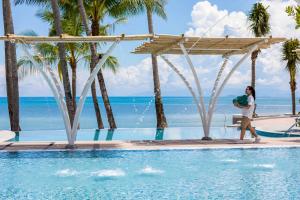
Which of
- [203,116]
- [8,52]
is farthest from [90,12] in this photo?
[203,116]

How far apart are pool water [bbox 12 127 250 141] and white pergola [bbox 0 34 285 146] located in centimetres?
275

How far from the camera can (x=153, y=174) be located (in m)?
9.83

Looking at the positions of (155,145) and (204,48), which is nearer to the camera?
(155,145)

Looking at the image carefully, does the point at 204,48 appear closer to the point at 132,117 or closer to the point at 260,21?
the point at 260,21

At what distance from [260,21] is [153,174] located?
2256 centimetres

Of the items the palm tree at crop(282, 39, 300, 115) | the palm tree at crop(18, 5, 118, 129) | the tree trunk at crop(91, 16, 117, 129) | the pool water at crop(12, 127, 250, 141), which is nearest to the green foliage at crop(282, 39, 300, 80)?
the palm tree at crop(282, 39, 300, 115)

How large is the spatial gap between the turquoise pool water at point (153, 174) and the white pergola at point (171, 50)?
5.24 ft

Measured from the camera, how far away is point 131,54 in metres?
16.5

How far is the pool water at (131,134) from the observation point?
16875 millimetres

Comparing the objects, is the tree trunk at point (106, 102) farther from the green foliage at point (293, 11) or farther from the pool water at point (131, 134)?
the green foliage at point (293, 11)

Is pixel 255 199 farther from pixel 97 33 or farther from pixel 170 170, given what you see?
pixel 97 33

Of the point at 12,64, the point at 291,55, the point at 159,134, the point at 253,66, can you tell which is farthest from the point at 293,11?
the point at 291,55

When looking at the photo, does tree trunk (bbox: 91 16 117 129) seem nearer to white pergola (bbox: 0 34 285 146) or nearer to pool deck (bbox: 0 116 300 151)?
white pergola (bbox: 0 34 285 146)

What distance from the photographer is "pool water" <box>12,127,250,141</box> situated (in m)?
16.9
